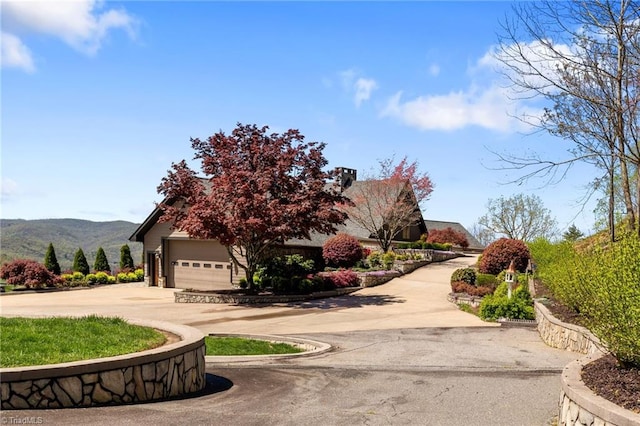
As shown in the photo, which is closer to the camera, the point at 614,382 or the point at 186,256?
the point at 614,382

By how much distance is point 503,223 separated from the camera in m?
57.2

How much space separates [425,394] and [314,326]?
9.39 m

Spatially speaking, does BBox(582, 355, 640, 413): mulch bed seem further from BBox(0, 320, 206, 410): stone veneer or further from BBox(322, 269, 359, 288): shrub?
BBox(322, 269, 359, 288): shrub

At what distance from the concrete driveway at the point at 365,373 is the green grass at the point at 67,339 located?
97cm

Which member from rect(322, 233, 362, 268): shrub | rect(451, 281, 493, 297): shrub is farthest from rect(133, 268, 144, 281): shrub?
rect(451, 281, 493, 297): shrub

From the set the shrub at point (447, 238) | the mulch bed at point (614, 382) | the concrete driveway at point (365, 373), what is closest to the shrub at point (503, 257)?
the concrete driveway at point (365, 373)

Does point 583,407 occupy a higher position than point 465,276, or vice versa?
point 465,276

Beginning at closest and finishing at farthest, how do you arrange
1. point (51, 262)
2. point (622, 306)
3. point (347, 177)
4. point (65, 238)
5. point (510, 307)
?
1. point (622, 306)
2. point (510, 307)
3. point (51, 262)
4. point (347, 177)
5. point (65, 238)

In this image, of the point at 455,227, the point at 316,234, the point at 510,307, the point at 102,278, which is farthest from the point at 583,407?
the point at 455,227

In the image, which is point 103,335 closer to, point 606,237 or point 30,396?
point 30,396

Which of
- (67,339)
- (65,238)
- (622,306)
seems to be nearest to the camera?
(622,306)

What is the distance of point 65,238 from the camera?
8750cm

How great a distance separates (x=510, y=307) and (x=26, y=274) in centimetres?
2350

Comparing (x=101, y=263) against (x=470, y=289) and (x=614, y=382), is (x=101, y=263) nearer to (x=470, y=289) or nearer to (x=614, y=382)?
(x=470, y=289)
